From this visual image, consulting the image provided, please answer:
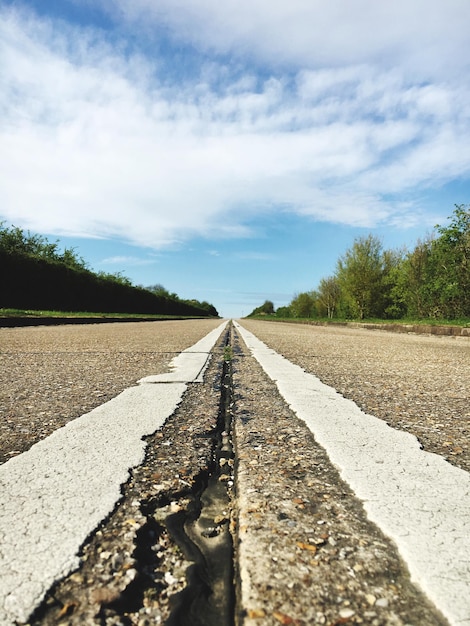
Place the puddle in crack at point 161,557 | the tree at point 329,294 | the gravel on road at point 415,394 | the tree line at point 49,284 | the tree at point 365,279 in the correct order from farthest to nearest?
1. the tree at point 329,294
2. the tree at point 365,279
3. the tree line at point 49,284
4. the gravel on road at point 415,394
5. the puddle in crack at point 161,557

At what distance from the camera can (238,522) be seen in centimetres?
102

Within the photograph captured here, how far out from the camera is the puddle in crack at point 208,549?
28.4 inches

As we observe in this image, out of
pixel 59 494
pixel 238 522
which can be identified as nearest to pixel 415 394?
pixel 238 522

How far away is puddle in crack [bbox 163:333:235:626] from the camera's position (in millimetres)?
722

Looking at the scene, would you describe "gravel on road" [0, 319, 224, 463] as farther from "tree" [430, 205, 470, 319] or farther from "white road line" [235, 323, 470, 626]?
"tree" [430, 205, 470, 319]

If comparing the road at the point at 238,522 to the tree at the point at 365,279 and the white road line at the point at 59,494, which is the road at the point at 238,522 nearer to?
→ the white road line at the point at 59,494

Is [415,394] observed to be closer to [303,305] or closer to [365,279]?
[365,279]

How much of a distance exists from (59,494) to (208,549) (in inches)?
18.4

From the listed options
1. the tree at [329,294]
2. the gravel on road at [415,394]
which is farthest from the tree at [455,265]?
the tree at [329,294]

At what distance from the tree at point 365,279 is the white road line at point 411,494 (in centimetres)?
3775

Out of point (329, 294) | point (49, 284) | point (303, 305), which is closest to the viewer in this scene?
point (49, 284)

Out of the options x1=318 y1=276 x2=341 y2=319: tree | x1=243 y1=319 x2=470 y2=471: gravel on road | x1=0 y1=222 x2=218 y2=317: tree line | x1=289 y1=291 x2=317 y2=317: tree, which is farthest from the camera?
x1=289 y1=291 x2=317 y2=317: tree

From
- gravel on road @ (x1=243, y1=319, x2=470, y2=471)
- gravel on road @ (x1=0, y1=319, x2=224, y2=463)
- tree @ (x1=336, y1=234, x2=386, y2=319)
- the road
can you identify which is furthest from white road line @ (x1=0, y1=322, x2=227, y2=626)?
tree @ (x1=336, y1=234, x2=386, y2=319)

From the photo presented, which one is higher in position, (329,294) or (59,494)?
(329,294)
